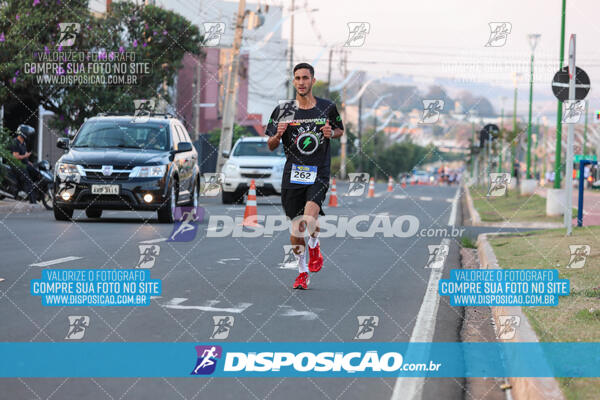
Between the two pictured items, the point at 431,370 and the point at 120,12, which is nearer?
the point at 431,370

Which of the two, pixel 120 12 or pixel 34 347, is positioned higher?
pixel 120 12

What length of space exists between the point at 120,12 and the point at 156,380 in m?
27.1

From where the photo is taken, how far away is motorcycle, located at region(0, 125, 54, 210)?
67.6 feet

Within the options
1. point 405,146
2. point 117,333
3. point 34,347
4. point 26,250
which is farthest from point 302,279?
point 405,146

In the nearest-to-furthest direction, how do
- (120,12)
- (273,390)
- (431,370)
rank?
(273,390)
(431,370)
(120,12)

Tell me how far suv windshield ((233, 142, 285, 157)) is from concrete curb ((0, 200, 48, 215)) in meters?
7.11

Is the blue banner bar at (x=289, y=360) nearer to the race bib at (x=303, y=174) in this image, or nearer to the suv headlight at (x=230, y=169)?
the race bib at (x=303, y=174)

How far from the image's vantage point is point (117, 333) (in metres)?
6.47

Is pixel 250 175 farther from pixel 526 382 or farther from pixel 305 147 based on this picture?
pixel 526 382

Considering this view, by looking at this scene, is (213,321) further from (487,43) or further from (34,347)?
(487,43)

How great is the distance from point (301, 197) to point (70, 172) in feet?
25.5

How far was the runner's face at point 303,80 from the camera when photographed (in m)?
8.73

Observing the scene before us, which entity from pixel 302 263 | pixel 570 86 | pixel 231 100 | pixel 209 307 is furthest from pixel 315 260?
pixel 231 100

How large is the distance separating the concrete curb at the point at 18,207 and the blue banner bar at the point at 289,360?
14.0 metres
